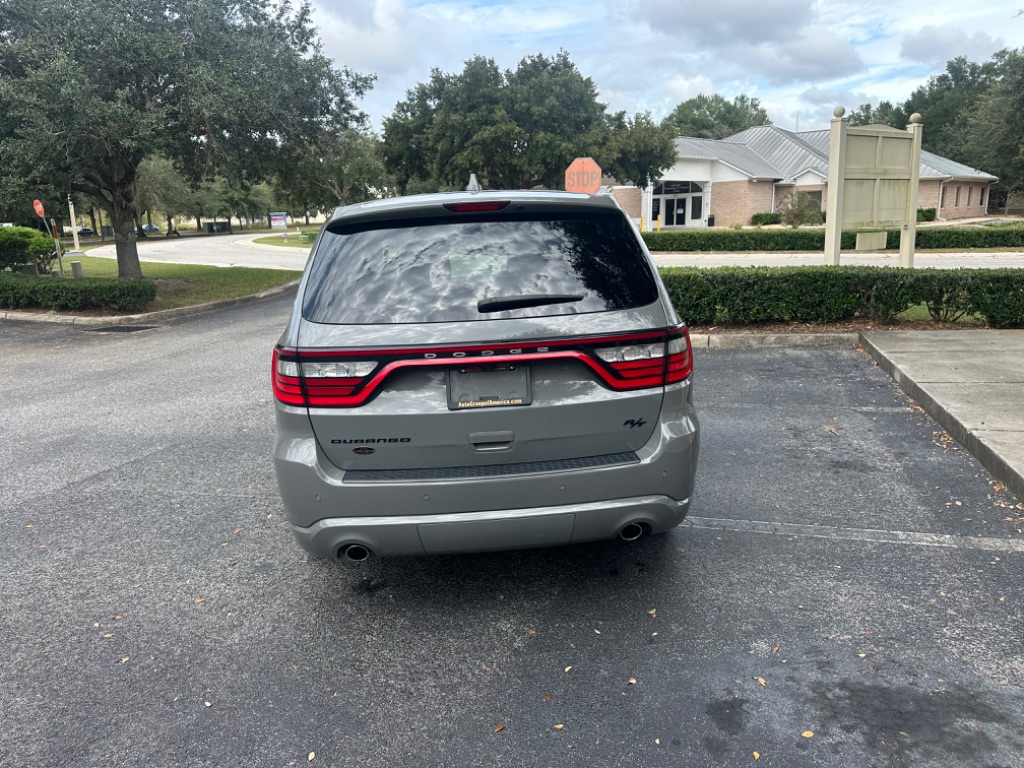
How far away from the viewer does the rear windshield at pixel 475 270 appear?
3158mm

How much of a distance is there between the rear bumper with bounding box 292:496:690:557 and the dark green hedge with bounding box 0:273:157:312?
1322 centimetres

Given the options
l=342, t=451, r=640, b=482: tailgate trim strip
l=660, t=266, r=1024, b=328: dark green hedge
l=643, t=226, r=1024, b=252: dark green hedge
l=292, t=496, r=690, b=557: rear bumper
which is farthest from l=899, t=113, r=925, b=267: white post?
l=643, t=226, r=1024, b=252: dark green hedge

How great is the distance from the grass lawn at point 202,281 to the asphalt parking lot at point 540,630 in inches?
469

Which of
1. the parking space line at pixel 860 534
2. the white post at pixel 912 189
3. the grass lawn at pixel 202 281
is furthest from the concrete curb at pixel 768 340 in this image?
the grass lawn at pixel 202 281

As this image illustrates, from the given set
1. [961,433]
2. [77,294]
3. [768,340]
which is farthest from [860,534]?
[77,294]

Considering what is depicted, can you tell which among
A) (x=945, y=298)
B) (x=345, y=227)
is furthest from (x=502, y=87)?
(x=345, y=227)

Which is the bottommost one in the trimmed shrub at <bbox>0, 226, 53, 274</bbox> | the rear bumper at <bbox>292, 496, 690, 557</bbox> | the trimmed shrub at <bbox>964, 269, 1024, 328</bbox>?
the rear bumper at <bbox>292, 496, 690, 557</bbox>

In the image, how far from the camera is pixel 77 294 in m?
14.5

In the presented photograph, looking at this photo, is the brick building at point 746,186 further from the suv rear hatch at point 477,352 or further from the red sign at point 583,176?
the suv rear hatch at point 477,352

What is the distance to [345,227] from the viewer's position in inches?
135

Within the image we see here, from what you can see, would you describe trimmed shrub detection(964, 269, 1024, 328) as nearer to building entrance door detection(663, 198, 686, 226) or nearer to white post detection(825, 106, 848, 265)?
white post detection(825, 106, 848, 265)

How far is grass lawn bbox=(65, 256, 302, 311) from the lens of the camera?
16.8 meters

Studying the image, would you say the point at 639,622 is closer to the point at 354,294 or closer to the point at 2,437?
the point at 354,294

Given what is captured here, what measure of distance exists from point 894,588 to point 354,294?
9.42 feet
